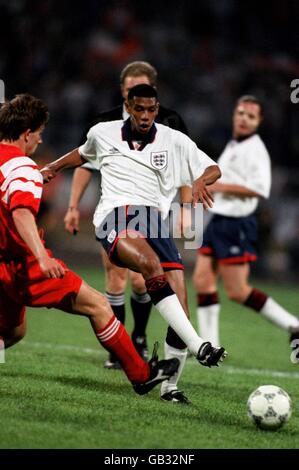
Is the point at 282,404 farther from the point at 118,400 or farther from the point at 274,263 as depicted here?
the point at 274,263

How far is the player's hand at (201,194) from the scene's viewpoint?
6.00m

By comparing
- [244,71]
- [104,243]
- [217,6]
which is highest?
Result: [217,6]

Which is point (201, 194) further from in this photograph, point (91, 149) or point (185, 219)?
point (185, 219)

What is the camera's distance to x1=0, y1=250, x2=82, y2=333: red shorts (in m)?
5.42

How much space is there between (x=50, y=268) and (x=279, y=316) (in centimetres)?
419

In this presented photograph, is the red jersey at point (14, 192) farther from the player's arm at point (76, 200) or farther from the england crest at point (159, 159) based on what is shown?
the player's arm at point (76, 200)

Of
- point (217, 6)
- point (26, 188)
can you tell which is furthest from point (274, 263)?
point (26, 188)

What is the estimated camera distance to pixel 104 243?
623 cm

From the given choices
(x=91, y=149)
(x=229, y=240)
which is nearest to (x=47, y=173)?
(x=91, y=149)

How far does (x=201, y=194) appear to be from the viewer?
602cm

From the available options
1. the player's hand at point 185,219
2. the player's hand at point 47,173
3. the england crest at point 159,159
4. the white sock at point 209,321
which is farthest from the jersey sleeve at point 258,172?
the player's hand at point 47,173

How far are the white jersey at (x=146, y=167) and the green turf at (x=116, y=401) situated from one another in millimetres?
1280
